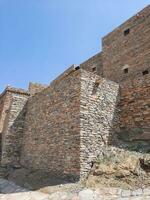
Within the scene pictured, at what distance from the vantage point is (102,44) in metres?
14.2

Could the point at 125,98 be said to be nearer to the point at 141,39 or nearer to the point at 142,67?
the point at 142,67

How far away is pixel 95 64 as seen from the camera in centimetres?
1460

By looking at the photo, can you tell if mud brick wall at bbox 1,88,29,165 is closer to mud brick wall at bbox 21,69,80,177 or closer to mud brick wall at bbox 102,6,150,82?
mud brick wall at bbox 21,69,80,177

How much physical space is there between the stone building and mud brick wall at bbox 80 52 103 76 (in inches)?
43.7

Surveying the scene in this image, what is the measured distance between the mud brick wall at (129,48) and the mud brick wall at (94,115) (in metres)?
2.96

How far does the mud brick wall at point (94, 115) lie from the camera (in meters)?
7.57

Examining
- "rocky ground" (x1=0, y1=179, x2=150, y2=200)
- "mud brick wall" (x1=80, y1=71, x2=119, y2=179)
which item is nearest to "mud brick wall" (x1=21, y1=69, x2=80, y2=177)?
"mud brick wall" (x1=80, y1=71, x2=119, y2=179)

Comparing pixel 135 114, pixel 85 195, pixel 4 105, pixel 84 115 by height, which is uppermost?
pixel 4 105

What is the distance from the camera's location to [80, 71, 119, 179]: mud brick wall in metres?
7.57

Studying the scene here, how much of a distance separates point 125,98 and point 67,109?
Result: 9.20ft

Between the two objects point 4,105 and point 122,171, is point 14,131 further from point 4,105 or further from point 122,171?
point 122,171

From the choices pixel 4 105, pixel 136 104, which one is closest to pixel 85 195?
pixel 136 104

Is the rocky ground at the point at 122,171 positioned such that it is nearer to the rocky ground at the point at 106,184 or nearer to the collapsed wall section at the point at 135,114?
the rocky ground at the point at 106,184

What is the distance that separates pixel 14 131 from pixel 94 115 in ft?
18.4
